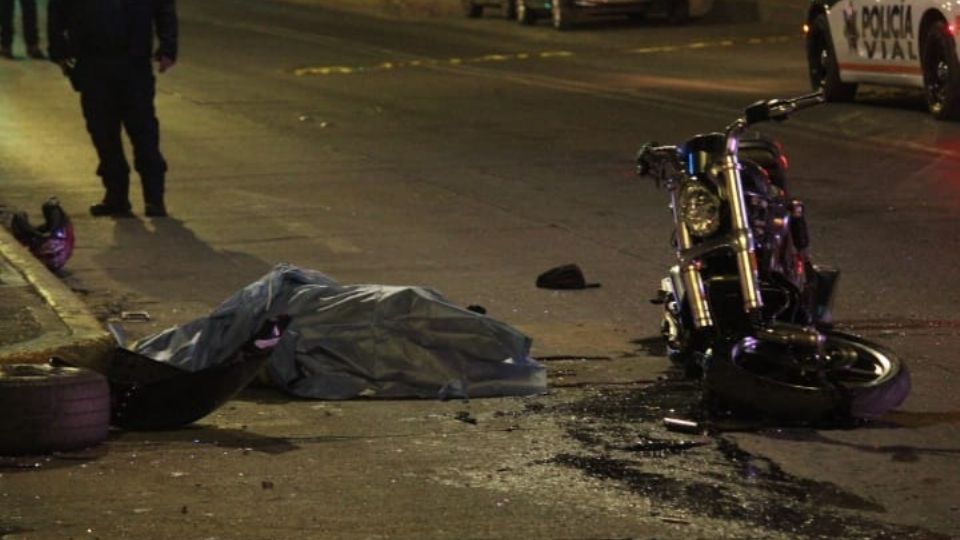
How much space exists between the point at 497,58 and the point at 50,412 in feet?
63.0

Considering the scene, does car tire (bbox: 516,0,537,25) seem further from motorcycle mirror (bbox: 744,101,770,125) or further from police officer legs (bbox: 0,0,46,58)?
motorcycle mirror (bbox: 744,101,770,125)

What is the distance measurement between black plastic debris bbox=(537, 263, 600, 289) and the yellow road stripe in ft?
43.8

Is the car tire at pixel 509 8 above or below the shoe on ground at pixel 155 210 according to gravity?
below

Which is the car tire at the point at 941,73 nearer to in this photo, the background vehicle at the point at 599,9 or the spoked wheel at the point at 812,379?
the spoked wheel at the point at 812,379

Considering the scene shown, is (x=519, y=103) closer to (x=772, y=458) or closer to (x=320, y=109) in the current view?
(x=320, y=109)

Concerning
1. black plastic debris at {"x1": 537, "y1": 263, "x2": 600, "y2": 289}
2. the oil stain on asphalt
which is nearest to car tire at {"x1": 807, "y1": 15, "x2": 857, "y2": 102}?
black plastic debris at {"x1": 537, "y1": 263, "x2": 600, "y2": 289}

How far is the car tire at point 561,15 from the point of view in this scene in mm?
30359

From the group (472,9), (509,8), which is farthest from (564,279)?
(472,9)

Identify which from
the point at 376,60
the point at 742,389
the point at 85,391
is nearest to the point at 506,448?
the point at 742,389

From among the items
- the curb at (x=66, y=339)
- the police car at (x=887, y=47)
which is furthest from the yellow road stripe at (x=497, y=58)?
the curb at (x=66, y=339)

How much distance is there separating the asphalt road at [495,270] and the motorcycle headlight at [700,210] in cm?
63

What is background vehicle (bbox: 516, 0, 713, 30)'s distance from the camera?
30.2 metres

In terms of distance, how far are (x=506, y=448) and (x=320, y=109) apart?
12.8 metres

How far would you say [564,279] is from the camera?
10133 mm
